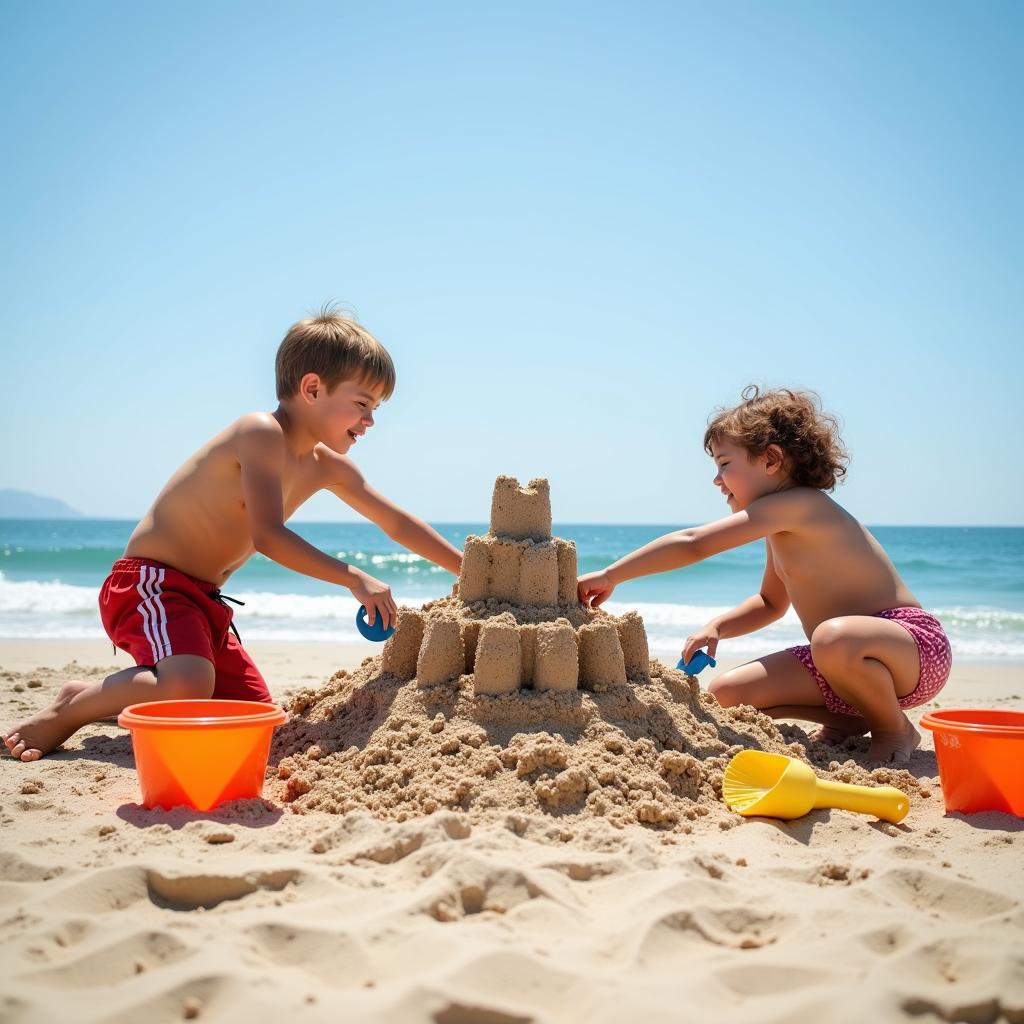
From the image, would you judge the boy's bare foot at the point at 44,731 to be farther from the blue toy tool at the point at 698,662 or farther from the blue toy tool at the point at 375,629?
the blue toy tool at the point at 698,662

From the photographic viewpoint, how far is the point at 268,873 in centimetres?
188

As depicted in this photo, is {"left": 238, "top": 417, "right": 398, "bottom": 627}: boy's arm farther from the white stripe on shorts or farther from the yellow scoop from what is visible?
the yellow scoop

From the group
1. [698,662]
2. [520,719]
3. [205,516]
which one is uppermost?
[205,516]

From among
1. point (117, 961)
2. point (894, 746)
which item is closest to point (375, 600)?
point (117, 961)

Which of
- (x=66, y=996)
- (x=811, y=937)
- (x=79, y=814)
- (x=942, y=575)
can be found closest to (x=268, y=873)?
(x=66, y=996)

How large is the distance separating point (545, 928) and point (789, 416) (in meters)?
2.37

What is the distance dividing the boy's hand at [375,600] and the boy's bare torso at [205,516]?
677 mm

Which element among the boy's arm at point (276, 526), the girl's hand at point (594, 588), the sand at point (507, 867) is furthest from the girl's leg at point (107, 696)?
the girl's hand at point (594, 588)

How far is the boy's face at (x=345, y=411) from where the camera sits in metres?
3.31

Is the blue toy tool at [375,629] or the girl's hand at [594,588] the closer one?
the blue toy tool at [375,629]

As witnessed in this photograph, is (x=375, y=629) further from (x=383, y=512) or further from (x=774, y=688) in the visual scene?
(x=774, y=688)

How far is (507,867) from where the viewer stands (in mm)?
1881

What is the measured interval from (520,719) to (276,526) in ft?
3.49

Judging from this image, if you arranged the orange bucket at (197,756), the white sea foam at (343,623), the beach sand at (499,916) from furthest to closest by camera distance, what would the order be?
the white sea foam at (343,623) → the orange bucket at (197,756) → the beach sand at (499,916)
